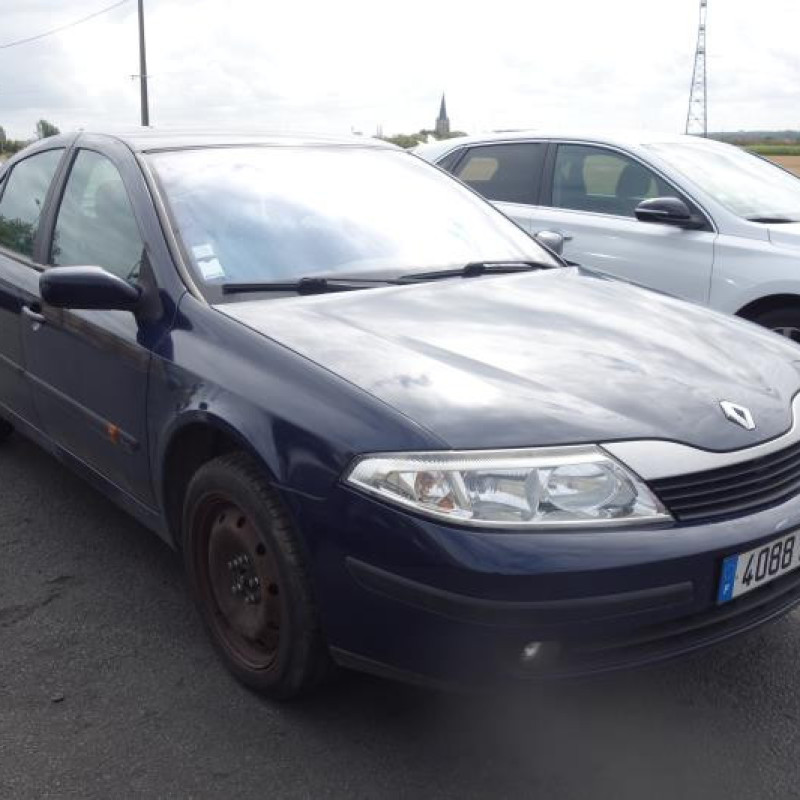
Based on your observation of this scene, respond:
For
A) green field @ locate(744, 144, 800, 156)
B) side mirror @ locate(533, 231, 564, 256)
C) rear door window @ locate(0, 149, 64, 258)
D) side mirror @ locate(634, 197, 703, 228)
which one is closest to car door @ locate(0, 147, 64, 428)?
rear door window @ locate(0, 149, 64, 258)

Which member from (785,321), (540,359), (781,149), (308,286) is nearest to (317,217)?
(308,286)

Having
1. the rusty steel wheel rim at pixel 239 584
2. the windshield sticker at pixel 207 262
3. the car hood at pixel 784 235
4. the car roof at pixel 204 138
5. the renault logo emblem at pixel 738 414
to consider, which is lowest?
the rusty steel wheel rim at pixel 239 584

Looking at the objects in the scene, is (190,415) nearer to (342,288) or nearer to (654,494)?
(342,288)

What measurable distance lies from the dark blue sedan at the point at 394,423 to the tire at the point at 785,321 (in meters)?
1.92

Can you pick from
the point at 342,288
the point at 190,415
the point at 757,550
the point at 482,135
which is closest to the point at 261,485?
the point at 190,415

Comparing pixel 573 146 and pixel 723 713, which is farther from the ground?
pixel 573 146

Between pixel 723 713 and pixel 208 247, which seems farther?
pixel 208 247

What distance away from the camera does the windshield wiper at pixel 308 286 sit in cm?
295

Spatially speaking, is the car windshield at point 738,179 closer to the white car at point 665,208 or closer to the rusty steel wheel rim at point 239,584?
the white car at point 665,208

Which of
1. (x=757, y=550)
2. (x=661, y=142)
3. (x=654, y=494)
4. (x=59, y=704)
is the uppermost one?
(x=661, y=142)

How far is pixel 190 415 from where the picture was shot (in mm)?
2719

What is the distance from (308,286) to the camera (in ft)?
9.96

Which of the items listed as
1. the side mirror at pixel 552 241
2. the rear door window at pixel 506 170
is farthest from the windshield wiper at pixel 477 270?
the rear door window at pixel 506 170

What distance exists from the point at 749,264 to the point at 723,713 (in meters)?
3.09
